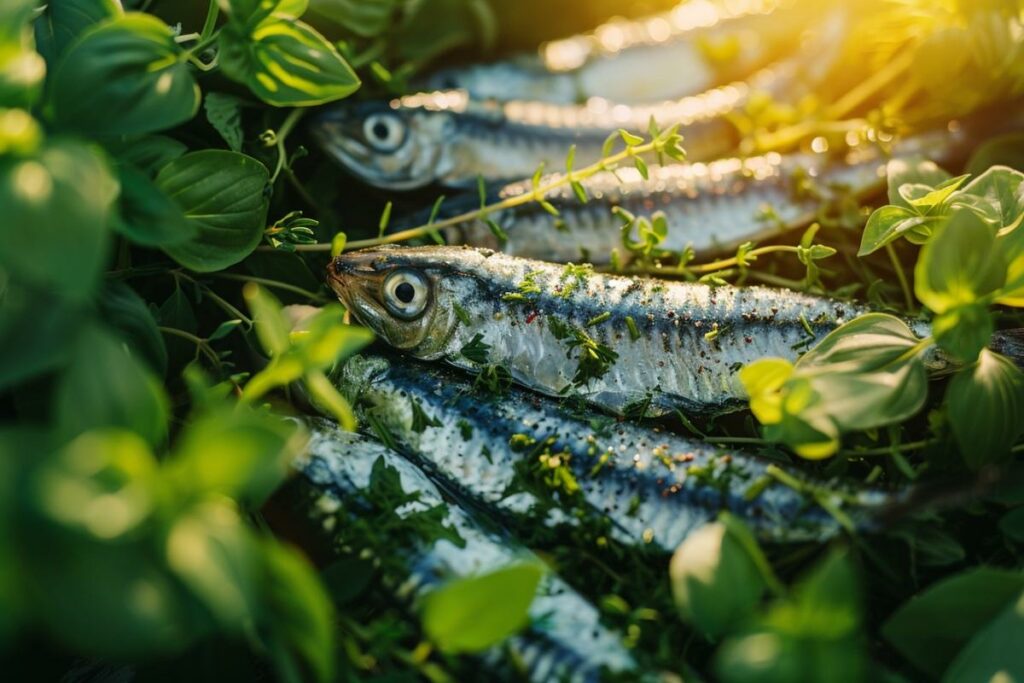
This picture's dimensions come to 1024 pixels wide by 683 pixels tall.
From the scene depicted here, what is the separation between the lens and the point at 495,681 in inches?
49.7

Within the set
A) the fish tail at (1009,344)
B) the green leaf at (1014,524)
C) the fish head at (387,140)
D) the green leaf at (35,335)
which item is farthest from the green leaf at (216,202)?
the fish tail at (1009,344)

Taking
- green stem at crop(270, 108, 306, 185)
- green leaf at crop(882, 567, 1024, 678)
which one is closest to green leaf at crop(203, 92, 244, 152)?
green stem at crop(270, 108, 306, 185)

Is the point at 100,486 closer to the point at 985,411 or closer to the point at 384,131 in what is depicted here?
the point at 985,411

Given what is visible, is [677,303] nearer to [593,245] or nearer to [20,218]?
[593,245]

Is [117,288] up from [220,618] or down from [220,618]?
up

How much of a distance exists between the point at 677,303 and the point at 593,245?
0.52 meters

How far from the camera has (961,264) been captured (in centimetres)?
122

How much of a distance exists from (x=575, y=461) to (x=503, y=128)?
A: 1.53 metres

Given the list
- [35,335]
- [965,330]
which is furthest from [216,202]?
[965,330]

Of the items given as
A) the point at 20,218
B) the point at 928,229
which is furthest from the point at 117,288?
the point at 928,229

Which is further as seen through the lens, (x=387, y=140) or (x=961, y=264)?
(x=387, y=140)

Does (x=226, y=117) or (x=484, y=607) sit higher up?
(x=226, y=117)

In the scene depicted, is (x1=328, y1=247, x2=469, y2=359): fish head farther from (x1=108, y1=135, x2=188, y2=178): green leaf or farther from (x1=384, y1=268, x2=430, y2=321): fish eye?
(x1=108, y1=135, x2=188, y2=178): green leaf

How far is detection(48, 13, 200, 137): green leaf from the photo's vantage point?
1089mm
